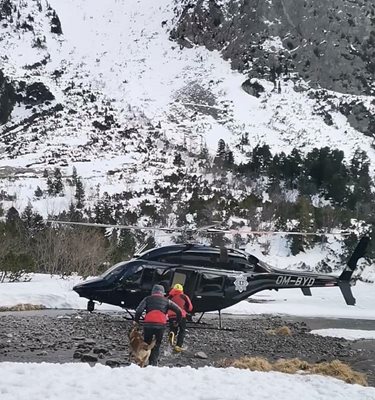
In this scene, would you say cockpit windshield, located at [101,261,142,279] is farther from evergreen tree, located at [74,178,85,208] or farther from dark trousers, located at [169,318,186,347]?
evergreen tree, located at [74,178,85,208]

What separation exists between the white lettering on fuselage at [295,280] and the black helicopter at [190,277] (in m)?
0.09

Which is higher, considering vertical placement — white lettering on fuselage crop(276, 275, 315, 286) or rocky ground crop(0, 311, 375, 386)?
white lettering on fuselage crop(276, 275, 315, 286)

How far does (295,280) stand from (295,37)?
16340 centimetres

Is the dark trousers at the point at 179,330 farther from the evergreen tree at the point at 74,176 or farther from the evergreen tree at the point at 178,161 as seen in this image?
the evergreen tree at the point at 178,161

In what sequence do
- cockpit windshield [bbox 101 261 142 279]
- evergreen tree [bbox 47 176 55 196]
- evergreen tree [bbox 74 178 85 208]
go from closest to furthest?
cockpit windshield [bbox 101 261 142 279]
evergreen tree [bbox 74 178 85 208]
evergreen tree [bbox 47 176 55 196]

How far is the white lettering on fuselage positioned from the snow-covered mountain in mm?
92166

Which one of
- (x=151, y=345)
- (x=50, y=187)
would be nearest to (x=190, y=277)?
(x=151, y=345)

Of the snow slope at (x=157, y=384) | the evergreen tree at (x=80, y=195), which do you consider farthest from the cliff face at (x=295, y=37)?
the snow slope at (x=157, y=384)

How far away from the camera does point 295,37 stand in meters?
171

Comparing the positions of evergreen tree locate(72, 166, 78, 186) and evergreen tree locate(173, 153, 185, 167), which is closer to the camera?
evergreen tree locate(72, 166, 78, 186)

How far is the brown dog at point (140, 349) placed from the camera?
36.9 ft

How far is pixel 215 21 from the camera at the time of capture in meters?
178

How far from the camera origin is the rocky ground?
1282 cm

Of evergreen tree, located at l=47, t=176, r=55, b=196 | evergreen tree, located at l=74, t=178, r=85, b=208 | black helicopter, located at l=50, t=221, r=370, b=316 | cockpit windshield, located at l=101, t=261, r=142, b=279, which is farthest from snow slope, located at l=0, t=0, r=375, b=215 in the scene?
black helicopter, located at l=50, t=221, r=370, b=316
